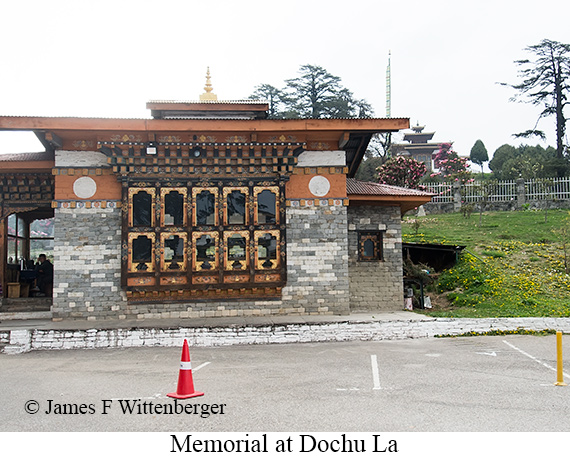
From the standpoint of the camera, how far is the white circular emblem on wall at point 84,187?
14.4 metres

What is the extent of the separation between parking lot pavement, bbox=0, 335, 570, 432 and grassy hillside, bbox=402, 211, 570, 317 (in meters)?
3.28

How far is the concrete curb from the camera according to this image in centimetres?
1254

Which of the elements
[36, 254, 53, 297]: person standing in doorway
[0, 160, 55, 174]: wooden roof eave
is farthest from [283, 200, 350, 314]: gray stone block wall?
[36, 254, 53, 297]: person standing in doorway

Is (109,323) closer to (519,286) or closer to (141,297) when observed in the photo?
(141,297)

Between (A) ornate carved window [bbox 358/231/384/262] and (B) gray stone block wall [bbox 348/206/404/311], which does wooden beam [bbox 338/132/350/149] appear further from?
(A) ornate carved window [bbox 358/231/384/262]

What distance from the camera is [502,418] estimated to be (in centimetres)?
614

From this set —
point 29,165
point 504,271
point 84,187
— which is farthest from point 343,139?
point 29,165

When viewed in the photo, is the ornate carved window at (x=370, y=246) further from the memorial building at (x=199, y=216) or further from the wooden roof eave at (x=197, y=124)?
the wooden roof eave at (x=197, y=124)

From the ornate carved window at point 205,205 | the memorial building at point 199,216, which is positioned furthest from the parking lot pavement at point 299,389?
the ornate carved window at point 205,205

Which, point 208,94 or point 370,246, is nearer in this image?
point 370,246

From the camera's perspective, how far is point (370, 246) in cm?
1653

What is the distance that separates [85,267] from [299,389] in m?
8.36

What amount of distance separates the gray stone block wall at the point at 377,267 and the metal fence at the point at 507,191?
17.6 metres

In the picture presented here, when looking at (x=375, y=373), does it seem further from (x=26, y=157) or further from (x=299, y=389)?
(x=26, y=157)
